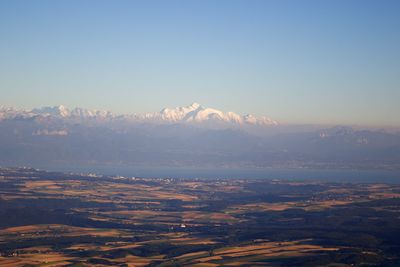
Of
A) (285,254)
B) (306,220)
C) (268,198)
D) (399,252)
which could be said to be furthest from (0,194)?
(399,252)

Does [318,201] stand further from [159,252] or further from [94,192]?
[159,252]

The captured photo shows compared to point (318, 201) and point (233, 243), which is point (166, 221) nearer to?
point (233, 243)

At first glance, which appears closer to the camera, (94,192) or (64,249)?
(64,249)

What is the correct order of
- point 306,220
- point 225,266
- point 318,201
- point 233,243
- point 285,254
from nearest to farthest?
A: point 225,266 < point 285,254 < point 233,243 < point 306,220 < point 318,201

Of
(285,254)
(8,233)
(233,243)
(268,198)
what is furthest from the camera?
(268,198)

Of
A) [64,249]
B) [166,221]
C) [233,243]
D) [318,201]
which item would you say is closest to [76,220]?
[166,221]

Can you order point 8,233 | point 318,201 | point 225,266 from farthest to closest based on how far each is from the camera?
point 318,201
point 8,233
point 225,266

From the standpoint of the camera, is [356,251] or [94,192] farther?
[94,192]

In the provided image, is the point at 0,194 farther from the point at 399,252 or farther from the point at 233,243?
the point at 399,252

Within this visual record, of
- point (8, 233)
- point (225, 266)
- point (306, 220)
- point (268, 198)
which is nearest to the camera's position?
point (225, 266)
